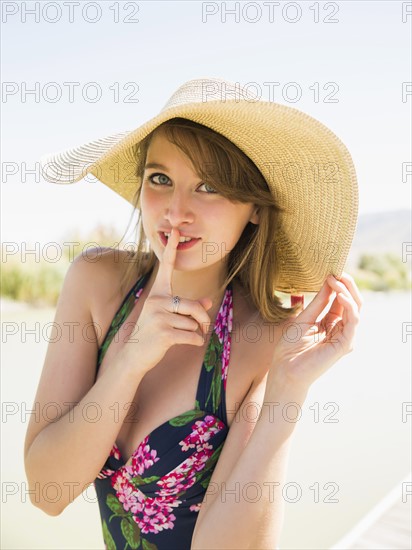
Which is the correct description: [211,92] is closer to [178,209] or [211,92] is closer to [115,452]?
[178,209]

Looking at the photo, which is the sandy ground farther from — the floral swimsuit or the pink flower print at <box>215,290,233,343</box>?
the pink flower print at <box>215,290,233,343</box>

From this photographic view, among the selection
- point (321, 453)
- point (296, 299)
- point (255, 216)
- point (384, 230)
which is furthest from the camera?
point (384, 230)

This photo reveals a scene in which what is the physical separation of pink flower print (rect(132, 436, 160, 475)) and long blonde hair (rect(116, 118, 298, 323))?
517 millimetres

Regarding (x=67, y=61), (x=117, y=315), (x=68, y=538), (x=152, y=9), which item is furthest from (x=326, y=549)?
(x=67, y=61)

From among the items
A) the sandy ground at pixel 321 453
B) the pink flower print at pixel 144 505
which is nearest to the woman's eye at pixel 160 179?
the pink flower print at pixel 144 505

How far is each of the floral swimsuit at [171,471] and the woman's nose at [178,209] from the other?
453 mm

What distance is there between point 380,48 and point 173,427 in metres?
19.3

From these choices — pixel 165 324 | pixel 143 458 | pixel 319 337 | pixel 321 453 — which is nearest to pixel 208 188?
pixel 165 324

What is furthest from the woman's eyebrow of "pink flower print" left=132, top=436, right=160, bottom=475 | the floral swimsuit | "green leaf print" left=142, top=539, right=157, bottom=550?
"green leaf print" left=142, top=539, right=157, bottom=550

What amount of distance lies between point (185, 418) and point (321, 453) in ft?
13.6

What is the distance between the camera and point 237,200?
175cm

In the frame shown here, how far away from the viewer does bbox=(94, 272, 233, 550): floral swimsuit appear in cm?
176

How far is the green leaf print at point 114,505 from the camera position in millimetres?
1857

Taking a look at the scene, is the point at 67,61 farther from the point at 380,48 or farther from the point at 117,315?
the point at 117,315
